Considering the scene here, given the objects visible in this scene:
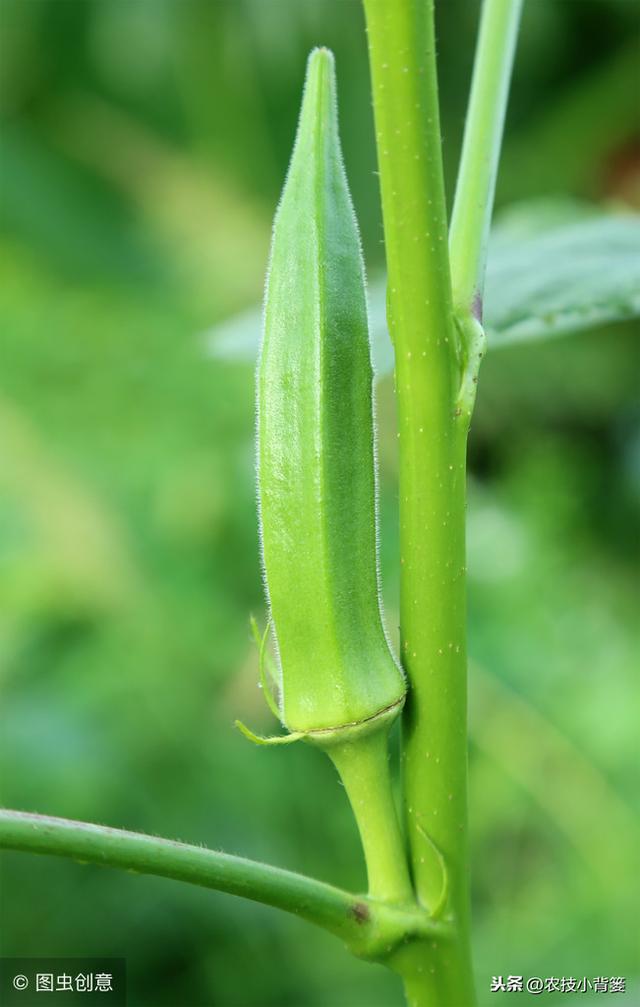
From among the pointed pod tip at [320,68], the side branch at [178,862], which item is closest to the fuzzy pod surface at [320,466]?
the pointed pod tip at [320,68]

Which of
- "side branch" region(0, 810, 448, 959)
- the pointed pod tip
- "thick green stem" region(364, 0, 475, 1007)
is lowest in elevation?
"side branch" region(0, 810, 448, 959)

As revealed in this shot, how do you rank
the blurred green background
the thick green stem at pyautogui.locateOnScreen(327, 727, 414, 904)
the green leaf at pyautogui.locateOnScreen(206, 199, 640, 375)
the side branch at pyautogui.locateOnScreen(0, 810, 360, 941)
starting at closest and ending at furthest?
the side branch at pyautogui.locateOnScreen(0, 810, 360, 941)
the thick green stem at pyautogui.locateOnScreen(327, 727, 414, 904)
the green leaf at pyautogui.locateOnScreen(206, 199, 640, 375)
the blurred green background

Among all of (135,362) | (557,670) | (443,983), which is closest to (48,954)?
(557,670)

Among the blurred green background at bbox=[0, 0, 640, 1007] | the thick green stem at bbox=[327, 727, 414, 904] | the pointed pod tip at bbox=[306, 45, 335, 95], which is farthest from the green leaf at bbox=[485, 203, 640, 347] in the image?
the blurred green background at bbox=[0, 0, 640, 1007]

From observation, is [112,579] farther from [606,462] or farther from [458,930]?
[458,930]

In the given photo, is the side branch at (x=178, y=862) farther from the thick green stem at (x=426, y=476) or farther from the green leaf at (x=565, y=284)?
the green leaf at (x=565, y=284)

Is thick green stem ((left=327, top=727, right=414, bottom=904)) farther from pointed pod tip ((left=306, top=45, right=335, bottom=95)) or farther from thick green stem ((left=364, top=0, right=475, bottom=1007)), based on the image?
pointed pod tip ((left=306, top=45, right=335, bottom=95))
